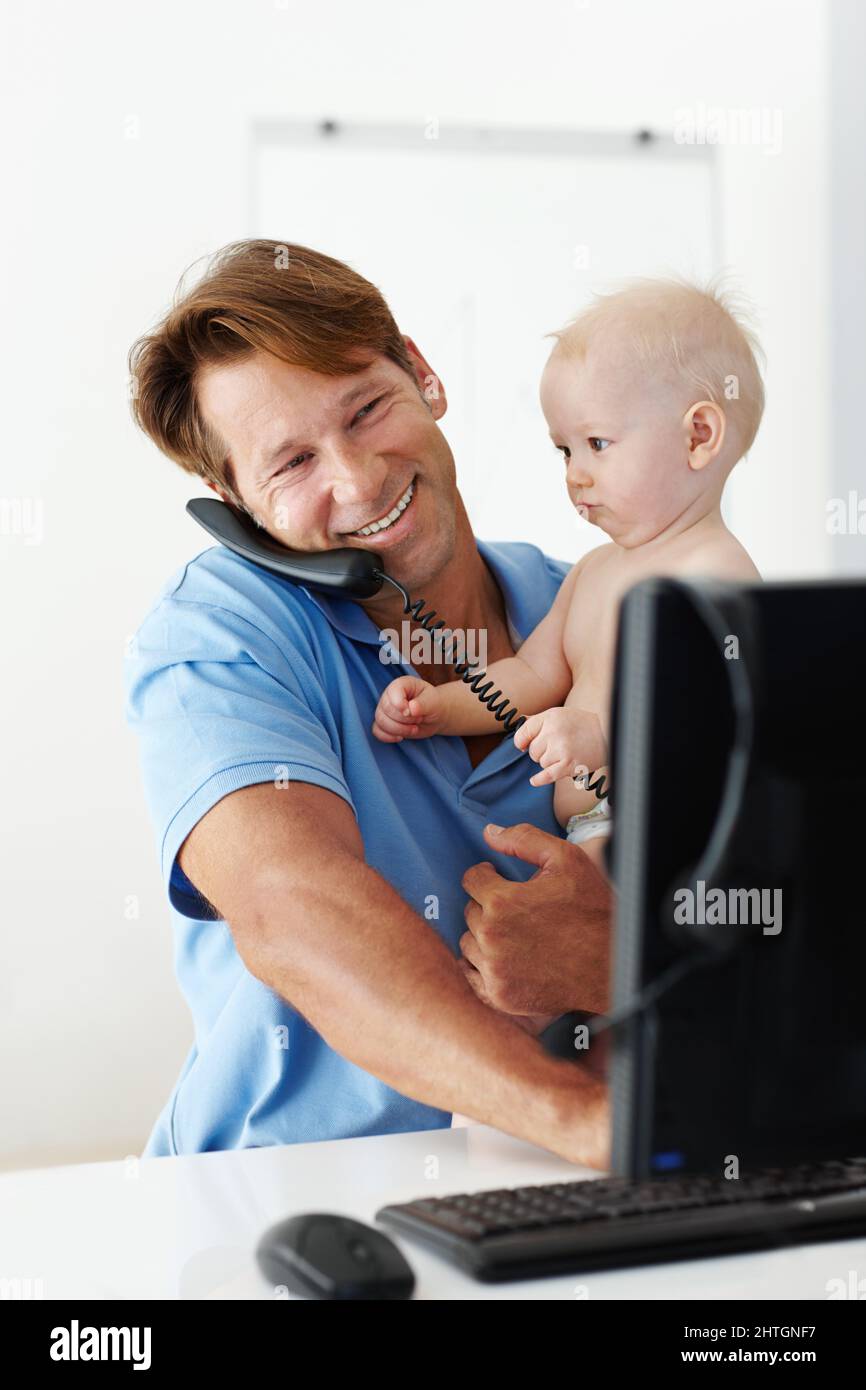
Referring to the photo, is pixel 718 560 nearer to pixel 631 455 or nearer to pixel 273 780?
pixel 631 455

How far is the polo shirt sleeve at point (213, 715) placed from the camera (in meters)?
1.22

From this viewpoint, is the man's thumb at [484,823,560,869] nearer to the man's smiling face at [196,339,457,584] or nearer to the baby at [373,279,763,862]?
the baby at [373,279,763,862]

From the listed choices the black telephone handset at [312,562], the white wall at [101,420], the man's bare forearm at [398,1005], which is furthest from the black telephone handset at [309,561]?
the white wall at [101,420]

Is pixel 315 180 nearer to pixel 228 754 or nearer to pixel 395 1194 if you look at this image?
pixel 228 754

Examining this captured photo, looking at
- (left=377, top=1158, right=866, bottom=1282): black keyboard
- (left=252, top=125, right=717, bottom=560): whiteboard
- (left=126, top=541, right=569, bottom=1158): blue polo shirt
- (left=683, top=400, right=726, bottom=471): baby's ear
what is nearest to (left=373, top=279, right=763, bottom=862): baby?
(left=683, top=400, right=726, bottom=471): baby's ear

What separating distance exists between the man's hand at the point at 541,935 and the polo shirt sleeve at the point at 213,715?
0.17 meters

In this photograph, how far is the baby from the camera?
162 cm

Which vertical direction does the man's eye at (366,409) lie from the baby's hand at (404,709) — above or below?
above

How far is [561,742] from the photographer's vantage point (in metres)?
1.48

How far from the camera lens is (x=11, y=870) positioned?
312 centimetres

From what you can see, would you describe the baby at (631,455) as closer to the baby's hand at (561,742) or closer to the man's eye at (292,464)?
the baby's hand at (561,742)

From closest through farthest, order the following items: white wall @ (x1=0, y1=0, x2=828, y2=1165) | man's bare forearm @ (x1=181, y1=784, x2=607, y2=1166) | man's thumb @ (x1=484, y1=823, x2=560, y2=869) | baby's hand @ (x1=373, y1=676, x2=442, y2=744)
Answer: man's bare forearm @ (x1=181, y1=784, x2=607, y2=1166)
man's thumb @ (x1=484, y1=823, x2=560, y2=869)
baby's hand @ (x1=373, y1=676, x2=442, y2=744)
white wall @ (x1=0, y1=0, x2=828, y2=1165)

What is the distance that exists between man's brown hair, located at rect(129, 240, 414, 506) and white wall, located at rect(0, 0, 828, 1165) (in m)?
1.56
